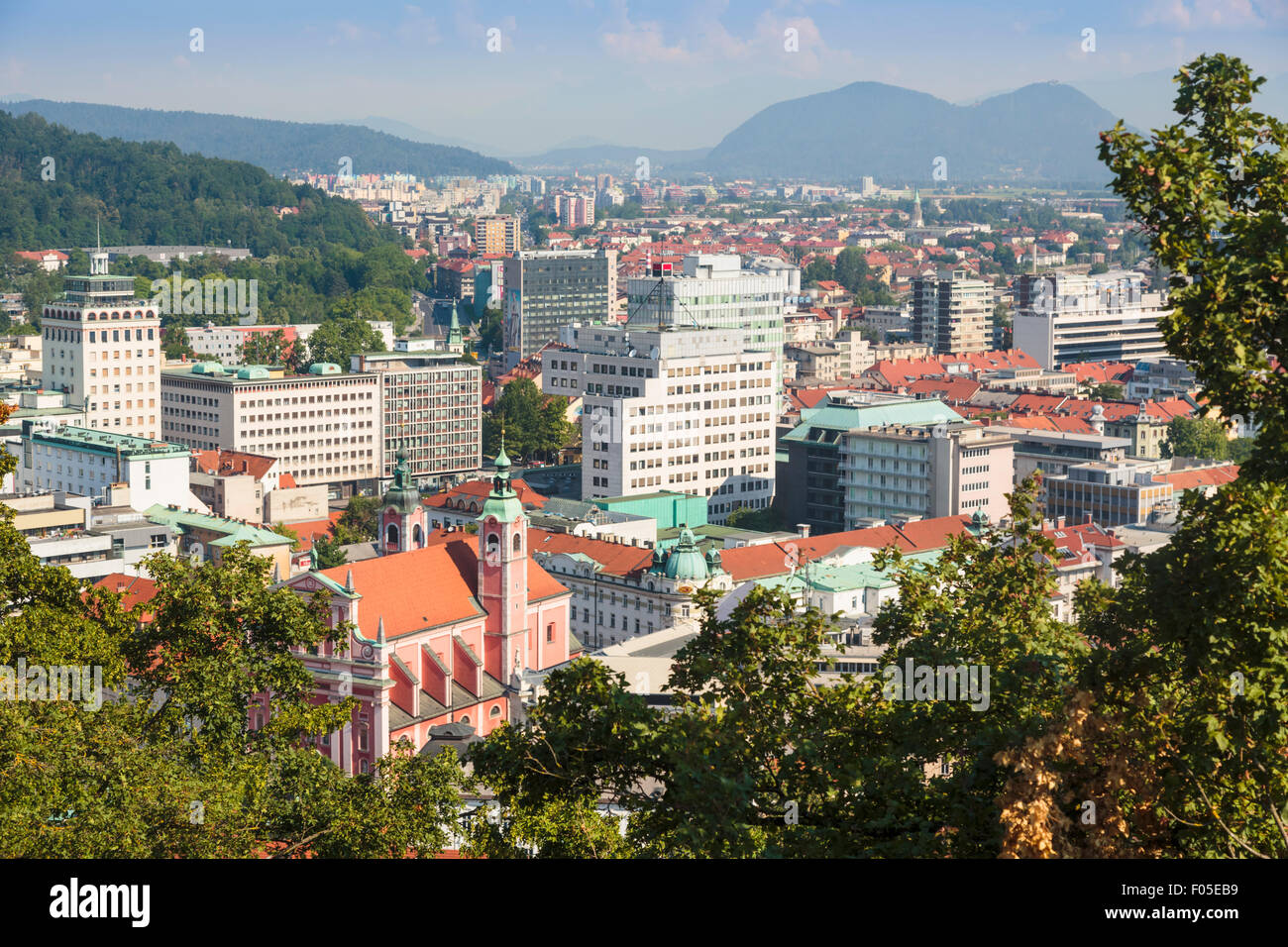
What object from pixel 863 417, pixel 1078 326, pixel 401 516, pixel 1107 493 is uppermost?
pixel 1078 326

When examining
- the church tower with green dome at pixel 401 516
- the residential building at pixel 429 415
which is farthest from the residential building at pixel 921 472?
the church tower with green dome at pixel 401 516

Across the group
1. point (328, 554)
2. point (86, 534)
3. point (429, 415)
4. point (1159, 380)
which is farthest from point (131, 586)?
point (1159, 380)

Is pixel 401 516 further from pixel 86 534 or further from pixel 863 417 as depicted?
pixel 863 417

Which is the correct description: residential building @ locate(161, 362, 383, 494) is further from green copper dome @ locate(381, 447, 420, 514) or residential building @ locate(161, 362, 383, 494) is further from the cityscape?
green copper dome @ locate(381, 447, 420, 514)

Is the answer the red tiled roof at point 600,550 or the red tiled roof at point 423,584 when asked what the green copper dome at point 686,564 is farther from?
the red tiled roof at point 423,584
